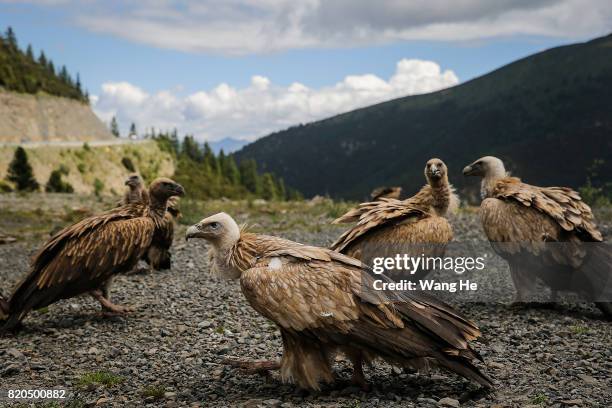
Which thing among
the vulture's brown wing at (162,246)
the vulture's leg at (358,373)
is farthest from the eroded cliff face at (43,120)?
the vulture's leg at (358,373)

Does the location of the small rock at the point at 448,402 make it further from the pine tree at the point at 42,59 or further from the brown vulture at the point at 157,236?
the pine tree at the point at 42,59

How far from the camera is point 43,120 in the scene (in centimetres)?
10262

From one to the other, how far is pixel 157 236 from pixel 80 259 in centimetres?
274

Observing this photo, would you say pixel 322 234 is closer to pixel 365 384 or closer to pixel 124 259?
pixel 124 259

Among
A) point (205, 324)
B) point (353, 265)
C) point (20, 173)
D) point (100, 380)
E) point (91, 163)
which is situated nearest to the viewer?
point (353, 265)

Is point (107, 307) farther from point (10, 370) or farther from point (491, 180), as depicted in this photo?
point (491, 180)

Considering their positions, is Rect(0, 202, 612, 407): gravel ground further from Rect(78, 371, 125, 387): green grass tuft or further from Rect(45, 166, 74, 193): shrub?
Rect(45, 166, 74, 193): shrub

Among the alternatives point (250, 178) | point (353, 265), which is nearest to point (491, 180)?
point (353, 265)

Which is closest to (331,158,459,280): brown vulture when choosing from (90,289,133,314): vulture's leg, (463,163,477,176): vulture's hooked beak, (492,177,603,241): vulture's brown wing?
(492,177,603,241): vulture's brown wing

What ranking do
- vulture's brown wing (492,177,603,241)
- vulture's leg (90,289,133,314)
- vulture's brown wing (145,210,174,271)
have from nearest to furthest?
1. vulture's brown wing (492,177,603,241)
2. vulture's leg (90,289,133,314)
3. vulture's brown wing (145,210,174,271)

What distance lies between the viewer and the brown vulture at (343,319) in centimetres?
631

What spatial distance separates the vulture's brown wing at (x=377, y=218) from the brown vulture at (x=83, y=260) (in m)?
3.53

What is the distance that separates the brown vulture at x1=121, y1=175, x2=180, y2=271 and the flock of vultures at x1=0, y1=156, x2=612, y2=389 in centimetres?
4

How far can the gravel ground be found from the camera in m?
6.72
